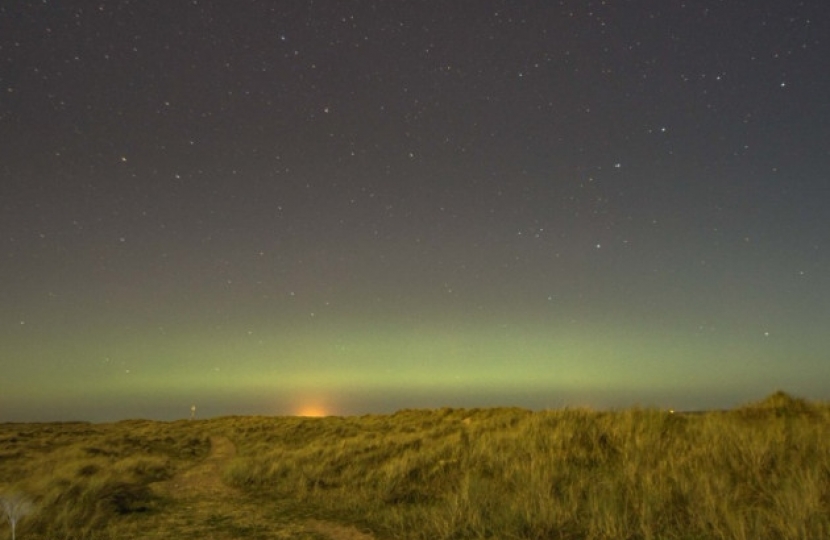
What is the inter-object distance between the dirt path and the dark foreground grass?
15 centimetres

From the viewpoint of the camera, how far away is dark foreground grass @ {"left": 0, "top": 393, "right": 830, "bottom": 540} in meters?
7.66

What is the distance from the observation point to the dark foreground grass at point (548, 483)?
7.66 meters

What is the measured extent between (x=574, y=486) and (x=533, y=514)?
5.52ft

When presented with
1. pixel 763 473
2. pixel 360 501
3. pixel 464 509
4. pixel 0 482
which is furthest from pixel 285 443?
pixel 763 473

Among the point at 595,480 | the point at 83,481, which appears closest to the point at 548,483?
the point at 595,480

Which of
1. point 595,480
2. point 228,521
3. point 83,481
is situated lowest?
point 228,521

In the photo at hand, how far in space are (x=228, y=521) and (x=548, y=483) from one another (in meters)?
5.77

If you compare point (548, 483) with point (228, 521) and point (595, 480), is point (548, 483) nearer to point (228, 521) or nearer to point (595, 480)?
point (595, 480)

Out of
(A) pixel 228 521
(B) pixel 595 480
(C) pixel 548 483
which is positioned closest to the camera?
(C) pixel 548 483

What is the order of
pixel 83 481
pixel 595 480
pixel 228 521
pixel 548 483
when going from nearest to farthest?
pixel 548 483 < pixel 595 480 < pixel 228 521 < pixel 83 481

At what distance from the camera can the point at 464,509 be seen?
9250 millimetres

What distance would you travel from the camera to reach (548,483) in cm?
976

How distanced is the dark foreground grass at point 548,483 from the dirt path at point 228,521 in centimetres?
15

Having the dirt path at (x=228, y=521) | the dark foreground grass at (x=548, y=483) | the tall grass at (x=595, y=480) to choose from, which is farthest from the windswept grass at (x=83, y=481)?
the tall grass at (x=595, y=480)
